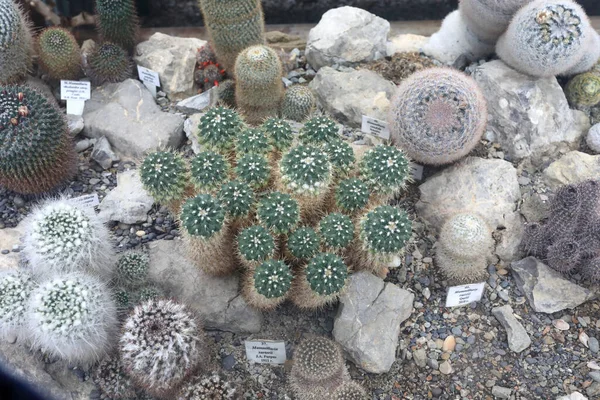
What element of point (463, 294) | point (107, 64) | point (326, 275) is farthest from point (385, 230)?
point (107, 64)

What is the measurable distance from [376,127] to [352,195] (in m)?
1.26

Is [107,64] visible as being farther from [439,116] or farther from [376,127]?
[439,116]

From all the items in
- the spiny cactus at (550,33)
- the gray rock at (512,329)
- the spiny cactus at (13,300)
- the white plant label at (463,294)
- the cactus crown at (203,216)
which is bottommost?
the gray rock at (512,329)

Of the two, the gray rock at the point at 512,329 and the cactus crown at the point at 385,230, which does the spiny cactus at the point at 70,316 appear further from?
the gray rock at the point at 512,329

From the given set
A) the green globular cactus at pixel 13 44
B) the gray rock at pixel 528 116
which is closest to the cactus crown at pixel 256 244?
the gray rock at pixel 528 116

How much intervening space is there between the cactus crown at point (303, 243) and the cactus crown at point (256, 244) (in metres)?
0.12

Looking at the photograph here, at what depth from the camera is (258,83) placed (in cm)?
395

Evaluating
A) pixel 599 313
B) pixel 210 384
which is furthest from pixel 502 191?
pixel 210 384

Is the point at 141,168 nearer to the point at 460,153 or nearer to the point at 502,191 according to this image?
the point at 460,153

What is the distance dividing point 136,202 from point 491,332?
2.66 meters

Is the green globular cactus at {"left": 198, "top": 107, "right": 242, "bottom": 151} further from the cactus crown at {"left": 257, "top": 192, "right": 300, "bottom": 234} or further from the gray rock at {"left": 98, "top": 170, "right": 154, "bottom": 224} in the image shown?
the gray rock at {"left": 98, "top": 170, "right": 154, "bottom": 224}

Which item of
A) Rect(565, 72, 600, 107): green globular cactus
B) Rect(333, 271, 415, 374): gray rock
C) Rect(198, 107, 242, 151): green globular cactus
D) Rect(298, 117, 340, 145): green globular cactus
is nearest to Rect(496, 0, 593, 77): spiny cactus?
Rect(565, 72, 600, 107): green globular cactus

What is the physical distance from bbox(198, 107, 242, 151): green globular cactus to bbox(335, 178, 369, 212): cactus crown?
0.74 metres

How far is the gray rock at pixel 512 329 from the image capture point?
3.34 metres
